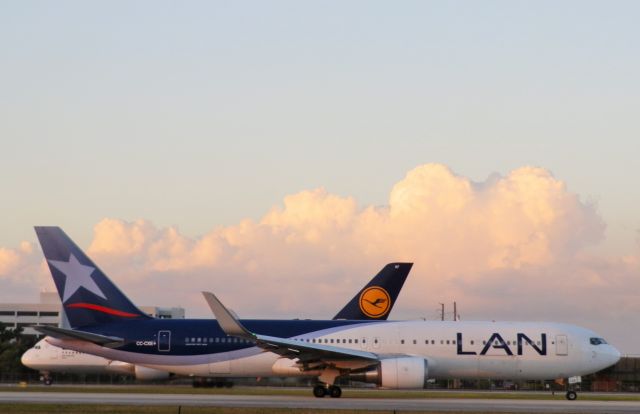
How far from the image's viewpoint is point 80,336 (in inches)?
1767

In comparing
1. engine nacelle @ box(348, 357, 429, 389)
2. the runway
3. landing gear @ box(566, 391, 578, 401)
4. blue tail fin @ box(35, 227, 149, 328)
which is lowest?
the runway

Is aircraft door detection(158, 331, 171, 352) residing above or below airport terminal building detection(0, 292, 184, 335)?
below

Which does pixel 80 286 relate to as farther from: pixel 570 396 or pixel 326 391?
pixel 570 396

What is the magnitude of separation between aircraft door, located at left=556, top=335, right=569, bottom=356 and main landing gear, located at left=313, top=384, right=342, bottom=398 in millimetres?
10329

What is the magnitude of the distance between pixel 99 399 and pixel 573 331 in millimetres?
21587

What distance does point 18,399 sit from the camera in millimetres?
39188

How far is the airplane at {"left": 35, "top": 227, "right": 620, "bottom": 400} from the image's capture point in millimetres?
45250

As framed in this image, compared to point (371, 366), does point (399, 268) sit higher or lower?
higher

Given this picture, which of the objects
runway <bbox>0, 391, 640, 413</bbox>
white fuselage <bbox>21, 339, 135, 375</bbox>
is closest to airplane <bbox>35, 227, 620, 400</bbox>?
runway <bbox>0, 391, 640, 413</bbox>

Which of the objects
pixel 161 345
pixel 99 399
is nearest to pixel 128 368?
pixel 161 345

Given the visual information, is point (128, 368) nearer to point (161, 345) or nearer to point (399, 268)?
point (161, 345)

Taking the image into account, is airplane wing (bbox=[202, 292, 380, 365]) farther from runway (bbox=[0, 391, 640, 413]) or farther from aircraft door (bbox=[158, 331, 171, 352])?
aircraft door (bbox=[158, 331, 171, 352])

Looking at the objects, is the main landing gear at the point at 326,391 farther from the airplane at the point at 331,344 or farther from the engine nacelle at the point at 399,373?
the engine nacelle at the point at 399,373

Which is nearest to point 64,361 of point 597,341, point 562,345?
point 562,345
